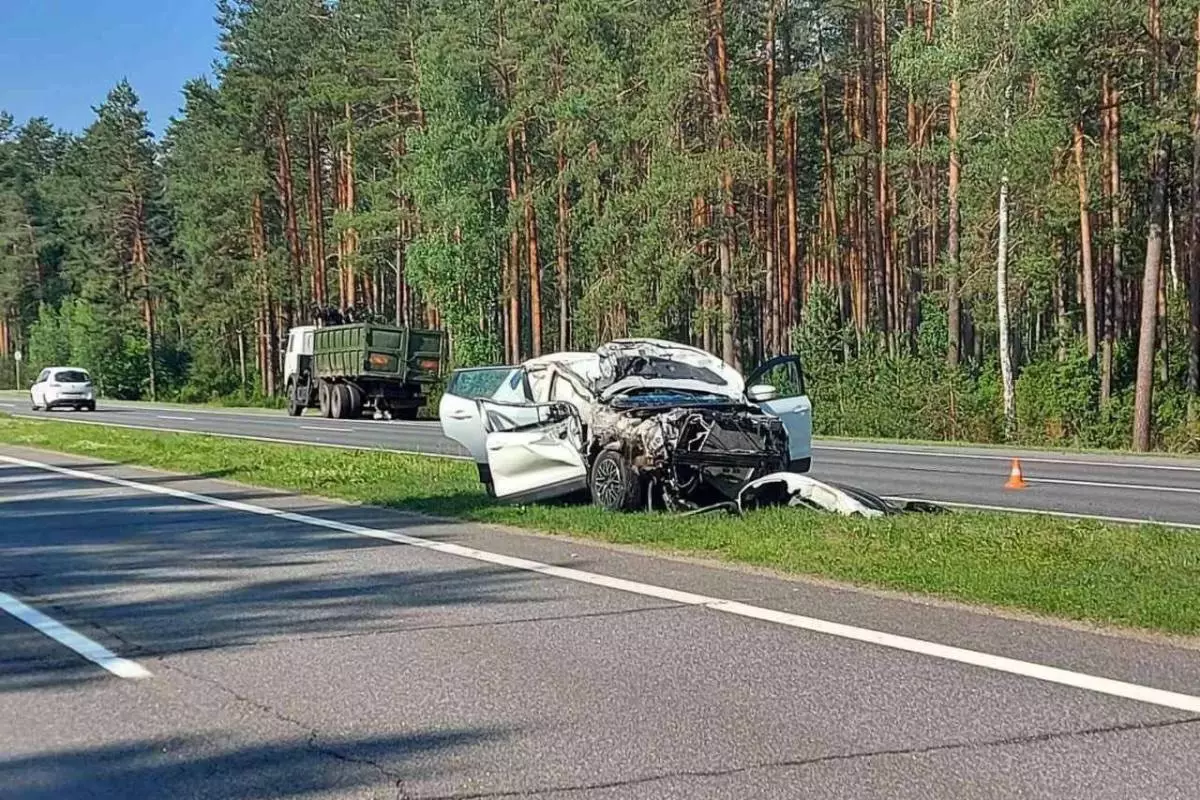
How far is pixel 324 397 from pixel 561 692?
3685 cm

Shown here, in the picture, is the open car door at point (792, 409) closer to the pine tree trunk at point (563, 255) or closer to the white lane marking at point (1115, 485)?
the white lane marking at point (1115, 485)

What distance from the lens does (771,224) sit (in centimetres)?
4653

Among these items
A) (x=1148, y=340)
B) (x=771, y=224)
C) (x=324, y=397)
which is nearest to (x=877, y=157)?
(x=771, y=224)

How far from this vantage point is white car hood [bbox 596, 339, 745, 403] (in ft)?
45.3

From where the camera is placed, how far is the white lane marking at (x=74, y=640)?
736cm

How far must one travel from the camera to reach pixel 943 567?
968 centimetres

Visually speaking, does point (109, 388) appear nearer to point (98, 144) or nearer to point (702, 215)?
point (98, 144)

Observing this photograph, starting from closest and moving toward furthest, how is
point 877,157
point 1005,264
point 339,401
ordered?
point 1005,264 < point 339,401 < point 877,157

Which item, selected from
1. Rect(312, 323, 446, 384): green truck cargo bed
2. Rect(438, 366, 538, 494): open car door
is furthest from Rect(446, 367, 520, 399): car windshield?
Rect(312, 323, 446, 384): green truck cargo bed

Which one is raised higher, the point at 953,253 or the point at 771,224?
the point at 771,224

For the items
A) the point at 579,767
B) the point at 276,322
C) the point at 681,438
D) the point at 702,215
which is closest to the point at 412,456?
the point at 681,438

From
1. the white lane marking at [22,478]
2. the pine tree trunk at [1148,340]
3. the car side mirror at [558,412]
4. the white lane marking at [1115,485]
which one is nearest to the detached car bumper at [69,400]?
the white lane marking at [22,478]

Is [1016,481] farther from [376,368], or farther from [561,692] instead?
[376,368]

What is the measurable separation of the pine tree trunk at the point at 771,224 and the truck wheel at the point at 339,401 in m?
14.2
